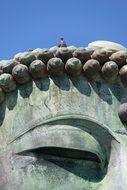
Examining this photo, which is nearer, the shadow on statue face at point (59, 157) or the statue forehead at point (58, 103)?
the shadow on statue face at point (59, 157)

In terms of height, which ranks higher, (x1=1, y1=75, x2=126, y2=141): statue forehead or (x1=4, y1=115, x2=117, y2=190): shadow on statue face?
A: (x1=1, y1=75, x2=126, y2=141): statue forehead

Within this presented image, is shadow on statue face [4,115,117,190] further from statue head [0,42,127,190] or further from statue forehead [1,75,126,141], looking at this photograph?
statue forehead [1,75,126,141]

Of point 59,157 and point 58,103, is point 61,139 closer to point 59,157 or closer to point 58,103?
point 59,157

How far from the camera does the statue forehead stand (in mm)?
6438

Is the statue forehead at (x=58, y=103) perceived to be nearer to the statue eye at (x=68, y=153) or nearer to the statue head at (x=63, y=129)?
the statue head at (x=63, y=129)

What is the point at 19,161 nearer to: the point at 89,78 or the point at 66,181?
the point at 66,181

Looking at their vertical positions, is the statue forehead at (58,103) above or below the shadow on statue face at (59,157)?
above

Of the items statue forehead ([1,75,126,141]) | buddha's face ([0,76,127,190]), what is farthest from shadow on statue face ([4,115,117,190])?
statue forehead ([1,75,126,141])

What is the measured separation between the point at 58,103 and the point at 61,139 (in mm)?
398

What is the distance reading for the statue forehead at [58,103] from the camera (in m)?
6.44

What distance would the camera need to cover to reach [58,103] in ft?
21.4

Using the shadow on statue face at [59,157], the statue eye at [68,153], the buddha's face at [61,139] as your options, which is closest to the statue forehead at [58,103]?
the buddha's face at [61,139]

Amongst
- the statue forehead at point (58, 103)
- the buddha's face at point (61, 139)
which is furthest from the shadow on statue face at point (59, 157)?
the statue forehead at point (58, 103)

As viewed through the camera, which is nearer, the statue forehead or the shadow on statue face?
the shadow on statue face
